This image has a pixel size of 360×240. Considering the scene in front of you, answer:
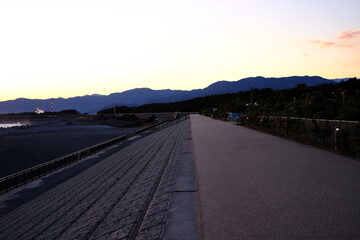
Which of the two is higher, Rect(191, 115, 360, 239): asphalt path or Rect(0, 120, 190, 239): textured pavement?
Rect(191, 115, 360, 239): asphalt path

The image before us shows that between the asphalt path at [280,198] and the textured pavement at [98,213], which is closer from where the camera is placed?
the asphalt path at [280,198]

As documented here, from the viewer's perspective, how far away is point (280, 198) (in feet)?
22.9

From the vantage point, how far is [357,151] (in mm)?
13289

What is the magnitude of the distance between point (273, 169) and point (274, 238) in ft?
19.1

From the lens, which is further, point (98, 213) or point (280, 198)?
point (98, 213)

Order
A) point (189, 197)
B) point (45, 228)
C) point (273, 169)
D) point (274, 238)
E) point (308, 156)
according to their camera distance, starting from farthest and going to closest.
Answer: point (308, 156), point (273, 169), point (45, 228), point (189, 197), point (274, 238)

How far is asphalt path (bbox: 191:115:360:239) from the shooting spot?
517 centimetres

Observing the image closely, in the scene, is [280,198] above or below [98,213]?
above

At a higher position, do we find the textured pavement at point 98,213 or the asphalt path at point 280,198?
the asphalt path at point 280,198

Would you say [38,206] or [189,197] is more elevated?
[189,197]

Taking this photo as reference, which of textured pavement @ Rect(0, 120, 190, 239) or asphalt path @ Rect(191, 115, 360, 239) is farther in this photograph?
textured pavement @ Rect(0, 120, 190, 239)

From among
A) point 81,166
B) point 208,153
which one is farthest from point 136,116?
point 208,153

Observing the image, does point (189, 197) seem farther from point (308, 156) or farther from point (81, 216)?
point (308, 156)

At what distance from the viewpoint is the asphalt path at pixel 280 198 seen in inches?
203
